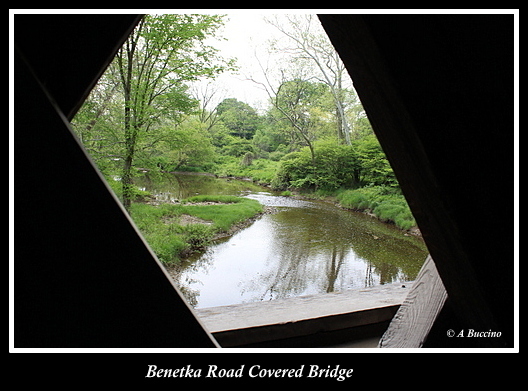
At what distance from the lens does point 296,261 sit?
514 centimetres

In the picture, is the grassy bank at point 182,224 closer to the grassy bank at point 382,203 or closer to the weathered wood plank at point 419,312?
the grassy bank at point 382,203

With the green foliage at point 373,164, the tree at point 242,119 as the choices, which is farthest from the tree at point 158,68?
the tree at point 242,119

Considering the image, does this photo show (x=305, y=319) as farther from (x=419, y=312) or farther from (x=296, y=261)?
(x=296, y=261)

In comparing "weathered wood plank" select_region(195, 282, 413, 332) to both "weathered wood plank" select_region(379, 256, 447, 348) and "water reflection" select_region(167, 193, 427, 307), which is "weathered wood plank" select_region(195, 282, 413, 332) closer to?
"weathered wood plank" select_region(379, 256, 447, 348)

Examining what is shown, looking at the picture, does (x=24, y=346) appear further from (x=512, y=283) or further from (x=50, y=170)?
(x=512, y=283)

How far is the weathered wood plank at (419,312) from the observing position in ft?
2.07

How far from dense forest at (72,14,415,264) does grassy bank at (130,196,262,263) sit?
0.44 m

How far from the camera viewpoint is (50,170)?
32cm

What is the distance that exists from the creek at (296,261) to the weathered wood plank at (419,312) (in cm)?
320

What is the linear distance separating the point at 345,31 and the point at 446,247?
1.07 feet

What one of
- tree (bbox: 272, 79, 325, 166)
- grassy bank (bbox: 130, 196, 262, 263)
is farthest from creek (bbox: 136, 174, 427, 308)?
tree (bbox: 272, 79, 325, 166)

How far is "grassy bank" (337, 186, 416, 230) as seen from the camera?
7137 mm
